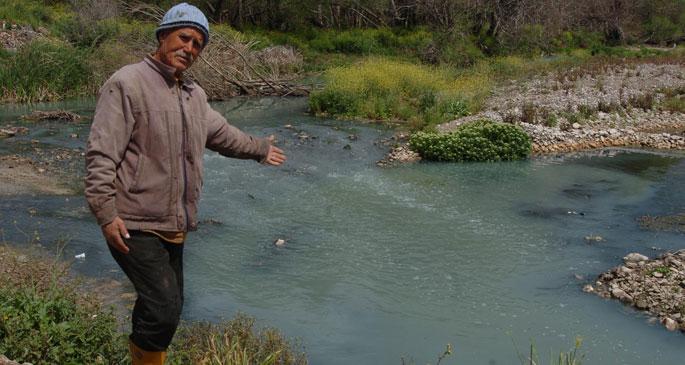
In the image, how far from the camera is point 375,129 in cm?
1878

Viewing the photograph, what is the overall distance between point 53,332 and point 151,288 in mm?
1405

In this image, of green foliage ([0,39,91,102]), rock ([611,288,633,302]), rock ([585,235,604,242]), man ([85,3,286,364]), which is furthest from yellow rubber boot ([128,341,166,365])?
green foliage ([0,39,91,102])

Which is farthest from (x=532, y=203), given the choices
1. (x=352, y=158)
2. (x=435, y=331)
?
(x=435, y=331)

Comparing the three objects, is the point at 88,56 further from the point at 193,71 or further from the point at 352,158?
the point at 352,158

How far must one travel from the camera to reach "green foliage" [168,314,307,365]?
15.8 ft

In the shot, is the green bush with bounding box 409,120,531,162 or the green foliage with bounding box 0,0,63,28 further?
the green foliage with bounding box 0,0,63,28

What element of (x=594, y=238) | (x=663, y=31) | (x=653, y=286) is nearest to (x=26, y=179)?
(x=594, y=238)

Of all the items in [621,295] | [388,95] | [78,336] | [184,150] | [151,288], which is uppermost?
[184,150]

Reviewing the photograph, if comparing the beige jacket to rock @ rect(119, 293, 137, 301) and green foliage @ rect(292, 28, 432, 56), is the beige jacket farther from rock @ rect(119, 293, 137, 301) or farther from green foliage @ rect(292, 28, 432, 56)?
green foliage @ rect(292, 28, 432, 56)

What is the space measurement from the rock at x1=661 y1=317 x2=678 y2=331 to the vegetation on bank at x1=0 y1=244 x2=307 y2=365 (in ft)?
12.4

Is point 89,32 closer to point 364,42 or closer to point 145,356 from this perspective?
point 364,42

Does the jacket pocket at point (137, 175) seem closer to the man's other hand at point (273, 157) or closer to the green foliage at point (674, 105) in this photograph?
the man's other hand at point (273, 157)

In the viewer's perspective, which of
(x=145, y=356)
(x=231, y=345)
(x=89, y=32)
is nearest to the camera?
(x=145, y=356)

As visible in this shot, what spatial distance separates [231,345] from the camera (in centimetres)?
519
